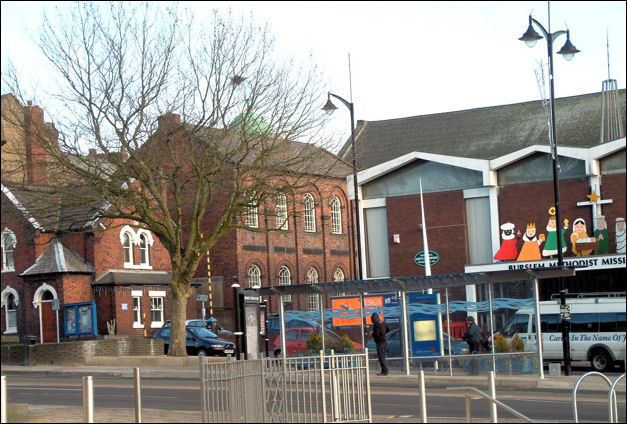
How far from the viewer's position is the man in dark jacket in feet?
94.1

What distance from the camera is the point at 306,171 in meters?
37.6

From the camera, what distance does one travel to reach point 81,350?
41.1 m

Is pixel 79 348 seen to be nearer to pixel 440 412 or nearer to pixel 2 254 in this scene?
pixel 2 254

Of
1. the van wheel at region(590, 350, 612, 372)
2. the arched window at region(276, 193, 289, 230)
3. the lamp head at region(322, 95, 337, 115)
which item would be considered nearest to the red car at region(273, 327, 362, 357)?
the arched window at region(276, 193, 289, 230)

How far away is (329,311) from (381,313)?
178 centimetres

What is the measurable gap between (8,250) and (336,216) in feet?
73.6

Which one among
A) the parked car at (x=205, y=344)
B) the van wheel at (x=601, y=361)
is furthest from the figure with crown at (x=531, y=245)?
the parked car at (x=205, y=344)

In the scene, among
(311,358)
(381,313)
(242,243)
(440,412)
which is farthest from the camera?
(242,243)

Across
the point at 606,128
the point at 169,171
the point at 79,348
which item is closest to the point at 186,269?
the point at 169,171

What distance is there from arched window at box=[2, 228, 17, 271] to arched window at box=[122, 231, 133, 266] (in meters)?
5.64

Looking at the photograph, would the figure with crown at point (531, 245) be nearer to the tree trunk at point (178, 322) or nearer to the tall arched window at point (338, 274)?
the tree trunk at point (178, 322)

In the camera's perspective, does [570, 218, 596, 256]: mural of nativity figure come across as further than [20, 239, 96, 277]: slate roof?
No

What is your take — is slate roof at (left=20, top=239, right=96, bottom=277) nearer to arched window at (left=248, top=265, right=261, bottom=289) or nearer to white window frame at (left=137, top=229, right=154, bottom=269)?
white window frame at (left=137, top=229, right=154, bottom=269)

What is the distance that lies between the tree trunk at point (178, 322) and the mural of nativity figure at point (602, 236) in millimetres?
17238
